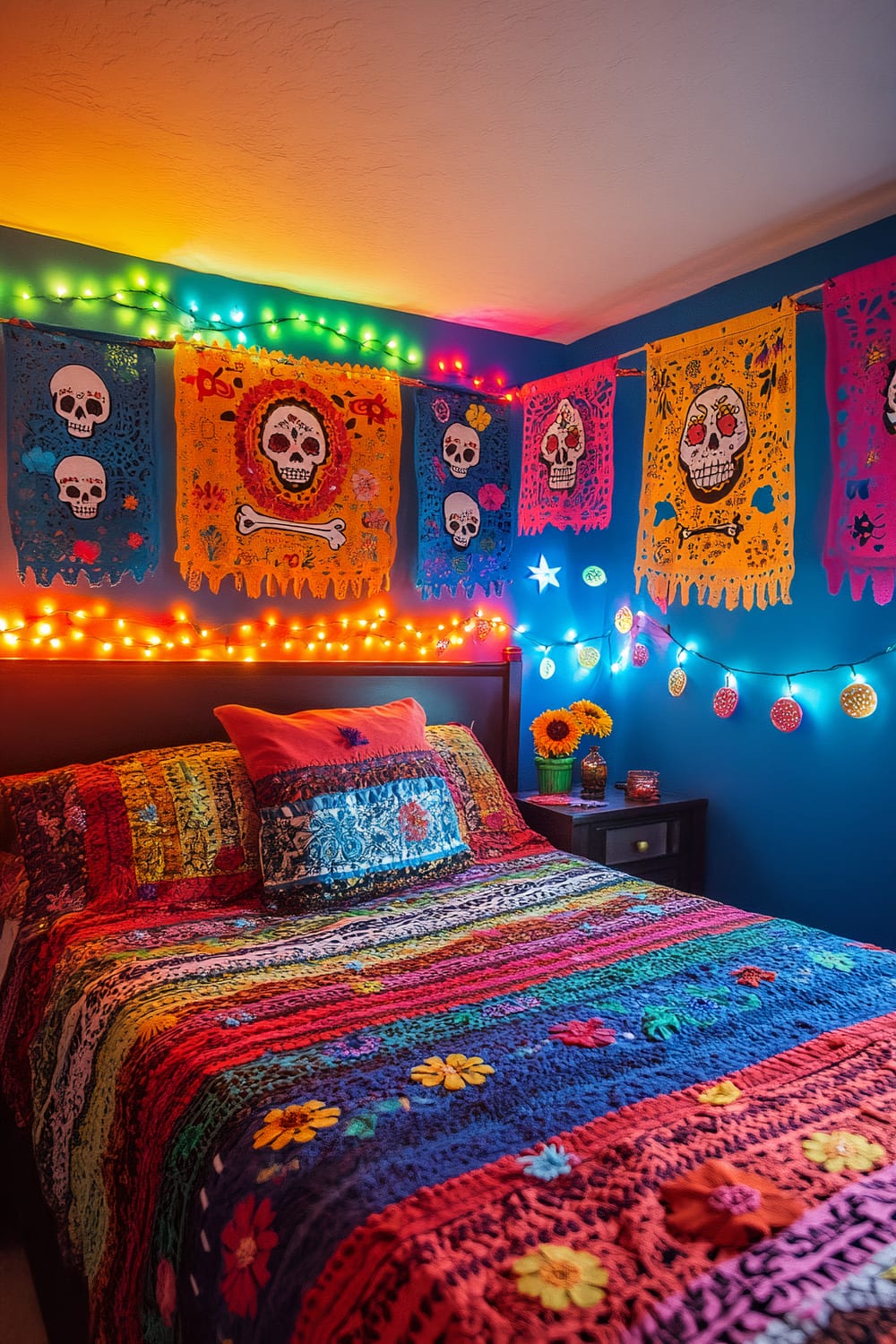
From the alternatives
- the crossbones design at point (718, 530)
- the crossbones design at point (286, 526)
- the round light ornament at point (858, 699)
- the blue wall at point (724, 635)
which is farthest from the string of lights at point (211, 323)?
the round light ornament at point (858, 699)

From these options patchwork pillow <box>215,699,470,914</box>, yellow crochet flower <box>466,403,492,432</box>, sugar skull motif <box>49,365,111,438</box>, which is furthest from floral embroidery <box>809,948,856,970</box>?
sugar skull motif <box>49,365,111,438</box>

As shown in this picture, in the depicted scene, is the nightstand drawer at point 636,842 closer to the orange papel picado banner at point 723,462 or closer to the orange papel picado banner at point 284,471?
the orange papel picado banner at point 723,462

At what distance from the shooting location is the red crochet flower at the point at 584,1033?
1387 mm

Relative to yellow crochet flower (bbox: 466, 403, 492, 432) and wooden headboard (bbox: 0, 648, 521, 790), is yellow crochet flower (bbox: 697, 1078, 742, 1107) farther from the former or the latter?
yellow crochet flower (bbox: 466, 403, 492, 432)

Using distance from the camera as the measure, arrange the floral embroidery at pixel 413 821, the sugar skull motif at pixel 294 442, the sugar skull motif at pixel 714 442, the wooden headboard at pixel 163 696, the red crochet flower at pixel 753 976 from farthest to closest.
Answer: the sugar skull motif at pixel 294 442 < the sugar skull motif at pixel 714 442 < the wooden headboard at pixel 163 696 < the floral embroidery at pixel 413 821 < the red crochet flower at pixel 753 976

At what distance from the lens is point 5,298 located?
2.43 m

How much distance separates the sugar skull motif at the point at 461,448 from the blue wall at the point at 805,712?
1.94ft

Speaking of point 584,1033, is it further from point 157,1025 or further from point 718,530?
point 718,530

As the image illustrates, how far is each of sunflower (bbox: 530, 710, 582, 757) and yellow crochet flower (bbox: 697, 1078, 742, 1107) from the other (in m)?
1.90

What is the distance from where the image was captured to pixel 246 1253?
1.03 meters

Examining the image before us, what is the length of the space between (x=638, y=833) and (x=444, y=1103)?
6.17 feet

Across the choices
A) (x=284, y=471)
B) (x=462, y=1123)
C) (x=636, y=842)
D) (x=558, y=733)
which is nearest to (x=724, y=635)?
(x=558, y=733)

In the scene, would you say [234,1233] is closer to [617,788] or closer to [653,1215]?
[653,1215]

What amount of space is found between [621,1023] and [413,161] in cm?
207
